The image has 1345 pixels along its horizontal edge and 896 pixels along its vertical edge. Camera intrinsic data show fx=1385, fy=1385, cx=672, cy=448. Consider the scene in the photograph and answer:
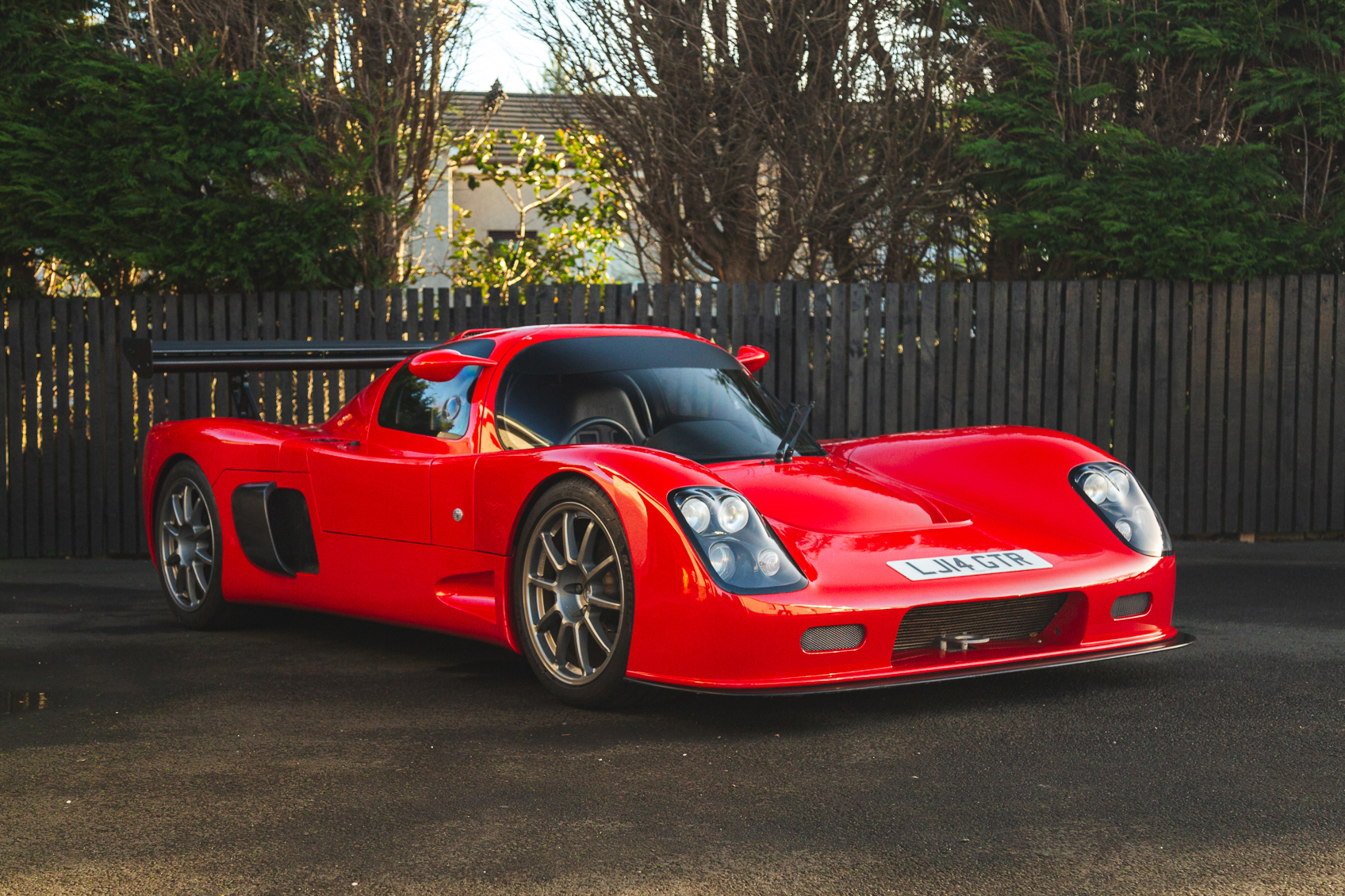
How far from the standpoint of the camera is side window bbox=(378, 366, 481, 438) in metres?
5.47

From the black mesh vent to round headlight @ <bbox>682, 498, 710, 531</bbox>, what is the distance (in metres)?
0.46

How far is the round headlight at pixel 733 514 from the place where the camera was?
4316mm

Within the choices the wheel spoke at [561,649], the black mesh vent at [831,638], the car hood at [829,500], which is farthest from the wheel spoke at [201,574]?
the black mesh vent at [831,638]

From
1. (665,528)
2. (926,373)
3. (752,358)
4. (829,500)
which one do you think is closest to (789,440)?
(829,500)

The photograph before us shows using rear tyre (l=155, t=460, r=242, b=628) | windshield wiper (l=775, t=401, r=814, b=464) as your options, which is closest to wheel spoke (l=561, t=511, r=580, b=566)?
windshield wiper (l=775, t=401, r=814, b=464)

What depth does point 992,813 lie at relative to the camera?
346 cm

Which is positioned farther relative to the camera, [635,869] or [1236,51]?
[1236,51]

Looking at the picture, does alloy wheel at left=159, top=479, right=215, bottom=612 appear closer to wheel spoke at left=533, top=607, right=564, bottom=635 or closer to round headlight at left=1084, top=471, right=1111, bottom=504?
wheel spoke at left=533, top=607, right=564, bottom=635

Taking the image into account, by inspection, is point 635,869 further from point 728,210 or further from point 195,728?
point 728,210

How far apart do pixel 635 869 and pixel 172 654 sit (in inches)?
137

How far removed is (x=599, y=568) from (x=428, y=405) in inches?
58.1

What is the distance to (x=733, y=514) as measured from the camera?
4340 millimetres

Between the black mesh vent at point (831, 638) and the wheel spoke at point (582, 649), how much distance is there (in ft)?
2.58

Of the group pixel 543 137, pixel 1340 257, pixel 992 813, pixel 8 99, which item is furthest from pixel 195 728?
pixel 543 137
